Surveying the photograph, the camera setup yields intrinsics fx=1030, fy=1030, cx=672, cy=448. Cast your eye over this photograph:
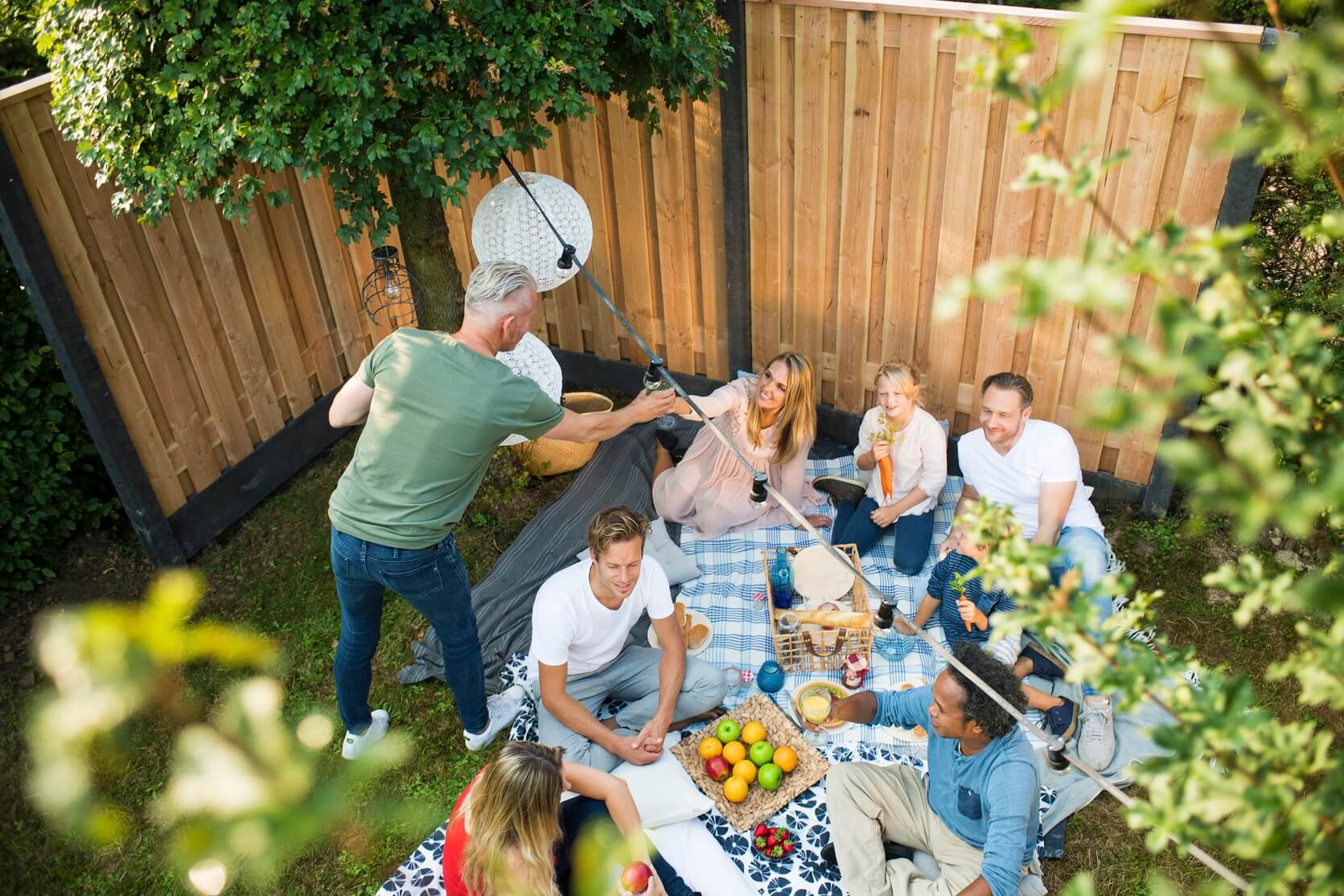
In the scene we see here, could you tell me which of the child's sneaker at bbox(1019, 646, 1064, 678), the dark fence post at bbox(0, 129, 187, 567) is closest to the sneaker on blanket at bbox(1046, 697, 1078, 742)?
the child's sneaker at bbox(1019, 646, 1064, 678)

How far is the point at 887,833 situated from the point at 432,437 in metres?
2.11

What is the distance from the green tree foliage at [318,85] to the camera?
3.52m

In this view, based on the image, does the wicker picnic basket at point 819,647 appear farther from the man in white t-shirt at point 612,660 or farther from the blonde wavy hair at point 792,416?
the blonde wavy hair at point 792,416

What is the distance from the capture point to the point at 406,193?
4.66 metres

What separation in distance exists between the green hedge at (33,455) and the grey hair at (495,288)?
2.47 metres

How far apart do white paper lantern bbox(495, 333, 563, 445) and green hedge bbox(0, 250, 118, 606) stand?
222 cm

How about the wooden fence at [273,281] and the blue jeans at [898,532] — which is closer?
the wooden fence at [273,281]

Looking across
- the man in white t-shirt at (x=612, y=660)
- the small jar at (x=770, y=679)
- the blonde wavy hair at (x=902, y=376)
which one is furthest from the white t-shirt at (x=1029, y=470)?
the man in white t-shirt at (x=612, y=660)

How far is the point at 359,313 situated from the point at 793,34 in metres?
3.01

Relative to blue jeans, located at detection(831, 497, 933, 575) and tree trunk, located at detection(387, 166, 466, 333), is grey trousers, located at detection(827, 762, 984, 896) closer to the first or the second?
blue jeans, located at detection(831, 497, 933, 575)

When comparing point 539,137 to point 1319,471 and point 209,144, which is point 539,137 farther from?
point 1319,471

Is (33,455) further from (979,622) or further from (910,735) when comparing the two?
(979,622)

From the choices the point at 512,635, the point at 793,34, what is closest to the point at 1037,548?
the point at 512,635

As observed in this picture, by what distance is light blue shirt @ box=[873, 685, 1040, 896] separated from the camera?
3062 mm
